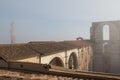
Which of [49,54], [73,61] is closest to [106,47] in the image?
[73,61]

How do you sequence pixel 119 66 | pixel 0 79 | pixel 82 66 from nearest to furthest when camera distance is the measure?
pixel 0 79 < pixel 82 66 < pixel 119 66

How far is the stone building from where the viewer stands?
1262cm

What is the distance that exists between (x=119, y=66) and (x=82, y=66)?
6.24 meters

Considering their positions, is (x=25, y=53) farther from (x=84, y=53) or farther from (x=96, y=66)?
(x=96, y=66)

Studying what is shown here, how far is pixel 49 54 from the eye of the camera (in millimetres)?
14914

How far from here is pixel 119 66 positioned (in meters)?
27.9

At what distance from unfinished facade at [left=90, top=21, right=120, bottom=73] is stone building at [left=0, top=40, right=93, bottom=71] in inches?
77.9

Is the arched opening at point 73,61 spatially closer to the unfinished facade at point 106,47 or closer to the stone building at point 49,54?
the stone building at point 49,54

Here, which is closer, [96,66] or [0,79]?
[0,79]

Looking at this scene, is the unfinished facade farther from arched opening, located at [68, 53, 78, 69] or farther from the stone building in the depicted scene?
arched opening, located at [68, 53, 78, 69]

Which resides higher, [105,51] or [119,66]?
[105,51]

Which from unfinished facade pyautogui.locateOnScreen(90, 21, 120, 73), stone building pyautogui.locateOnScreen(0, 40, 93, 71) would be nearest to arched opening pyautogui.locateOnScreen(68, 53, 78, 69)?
stone building pyautogui.locateOnScreen(0, 40, 93, 71)

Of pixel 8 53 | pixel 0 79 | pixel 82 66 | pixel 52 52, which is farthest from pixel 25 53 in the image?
pixel 82 66

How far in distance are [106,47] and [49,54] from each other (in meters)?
17.0
